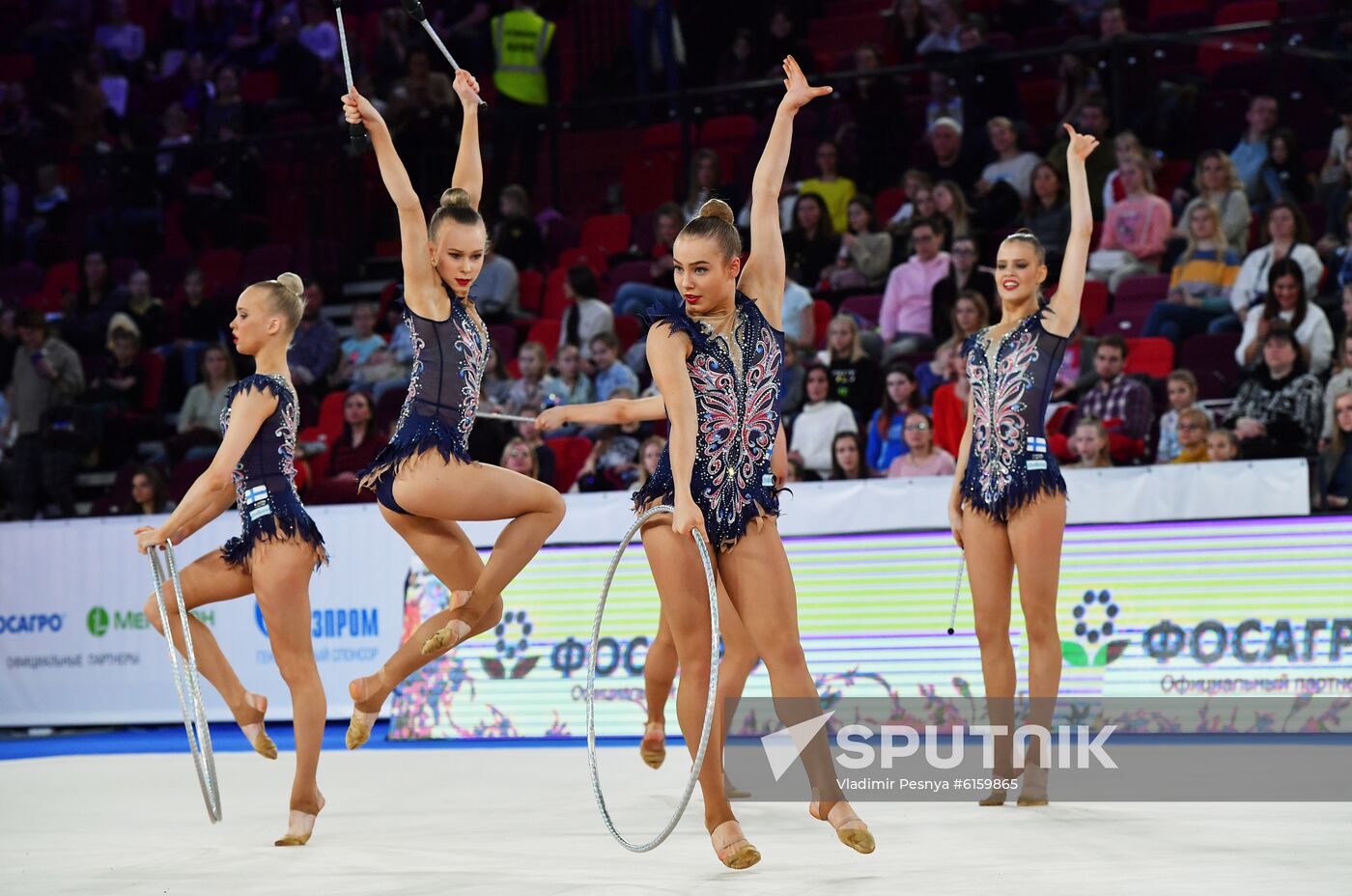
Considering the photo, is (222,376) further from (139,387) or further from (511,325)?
(511,325)

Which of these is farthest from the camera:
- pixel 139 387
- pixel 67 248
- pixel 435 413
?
pixel 67 248

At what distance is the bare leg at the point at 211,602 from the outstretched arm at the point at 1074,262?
2.92 metres

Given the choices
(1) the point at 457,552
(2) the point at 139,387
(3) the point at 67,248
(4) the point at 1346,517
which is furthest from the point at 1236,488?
(3) the point at 67,248

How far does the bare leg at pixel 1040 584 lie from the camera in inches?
217

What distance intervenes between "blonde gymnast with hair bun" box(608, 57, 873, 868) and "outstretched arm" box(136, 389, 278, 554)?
1.47m

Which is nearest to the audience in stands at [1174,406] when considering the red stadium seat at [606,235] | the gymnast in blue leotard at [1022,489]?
the gymnast in blue leotard at [1022,489]

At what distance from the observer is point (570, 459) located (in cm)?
1033

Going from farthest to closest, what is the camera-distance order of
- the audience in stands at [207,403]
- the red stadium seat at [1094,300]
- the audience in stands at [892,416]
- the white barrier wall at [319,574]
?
the audience in stands at [207,403] < the red stadium seat at [1094,300] < the audience in stands at [892,416] < the white barrier wall at [319,574]

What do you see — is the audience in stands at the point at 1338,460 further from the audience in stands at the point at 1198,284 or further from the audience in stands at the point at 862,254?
the audience in stands at the point at 862,254

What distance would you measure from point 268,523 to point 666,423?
198 inches

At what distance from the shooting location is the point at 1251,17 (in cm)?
1157

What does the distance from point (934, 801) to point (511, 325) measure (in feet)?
23.5

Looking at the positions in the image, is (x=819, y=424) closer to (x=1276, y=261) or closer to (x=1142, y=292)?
(x=1142, y=292)

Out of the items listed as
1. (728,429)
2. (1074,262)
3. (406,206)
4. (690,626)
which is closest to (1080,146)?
(1074,262)
